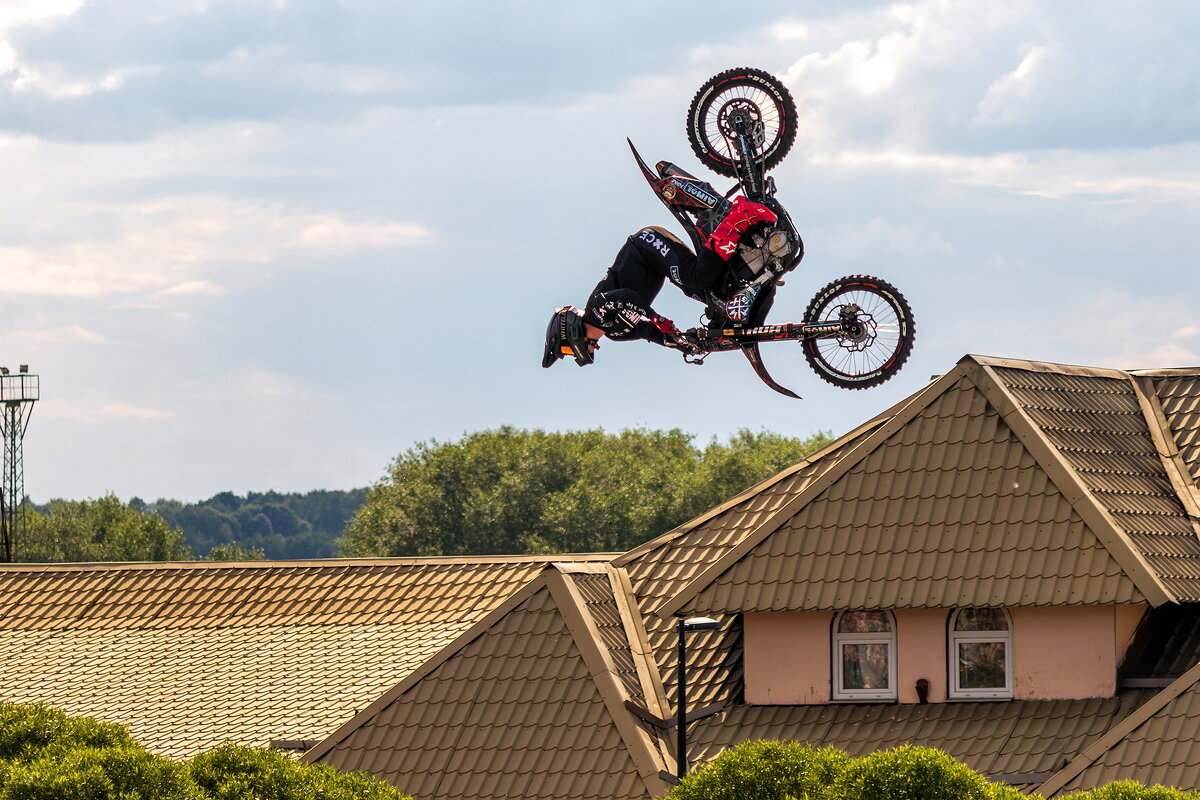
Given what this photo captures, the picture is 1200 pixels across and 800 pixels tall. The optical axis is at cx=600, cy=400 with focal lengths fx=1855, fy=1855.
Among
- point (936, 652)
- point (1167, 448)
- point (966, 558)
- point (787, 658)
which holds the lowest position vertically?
point (787, 658)

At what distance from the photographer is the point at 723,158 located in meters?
21.6

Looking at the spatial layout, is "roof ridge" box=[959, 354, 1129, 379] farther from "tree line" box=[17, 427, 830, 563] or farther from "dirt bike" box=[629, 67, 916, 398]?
"tree line" box=[17, 427, 830, 563]

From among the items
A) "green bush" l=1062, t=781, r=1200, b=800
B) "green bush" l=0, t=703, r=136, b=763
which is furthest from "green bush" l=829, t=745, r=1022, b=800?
"green bush" l=0, t=703, r=136, b=763

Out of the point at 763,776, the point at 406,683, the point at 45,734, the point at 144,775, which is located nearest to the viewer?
the point at 763,776

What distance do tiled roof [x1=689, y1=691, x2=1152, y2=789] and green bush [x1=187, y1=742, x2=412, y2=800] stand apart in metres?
5.13

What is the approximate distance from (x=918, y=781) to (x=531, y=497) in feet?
274

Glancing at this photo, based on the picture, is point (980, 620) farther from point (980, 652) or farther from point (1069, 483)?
point (1069, 483)

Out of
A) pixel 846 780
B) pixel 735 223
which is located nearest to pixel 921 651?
pixel 846 780

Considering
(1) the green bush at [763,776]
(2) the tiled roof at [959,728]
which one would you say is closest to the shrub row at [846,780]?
(1) the green bush at [763,776]

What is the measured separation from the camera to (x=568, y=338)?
21969 mm

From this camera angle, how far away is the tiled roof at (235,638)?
3011 centimetres

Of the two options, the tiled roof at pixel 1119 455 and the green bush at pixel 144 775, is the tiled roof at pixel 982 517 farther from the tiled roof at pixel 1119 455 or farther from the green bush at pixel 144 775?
the green bush at pixel 144 775

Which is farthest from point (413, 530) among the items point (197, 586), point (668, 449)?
point (197, 586)

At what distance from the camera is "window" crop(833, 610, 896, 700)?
23.5 metres
